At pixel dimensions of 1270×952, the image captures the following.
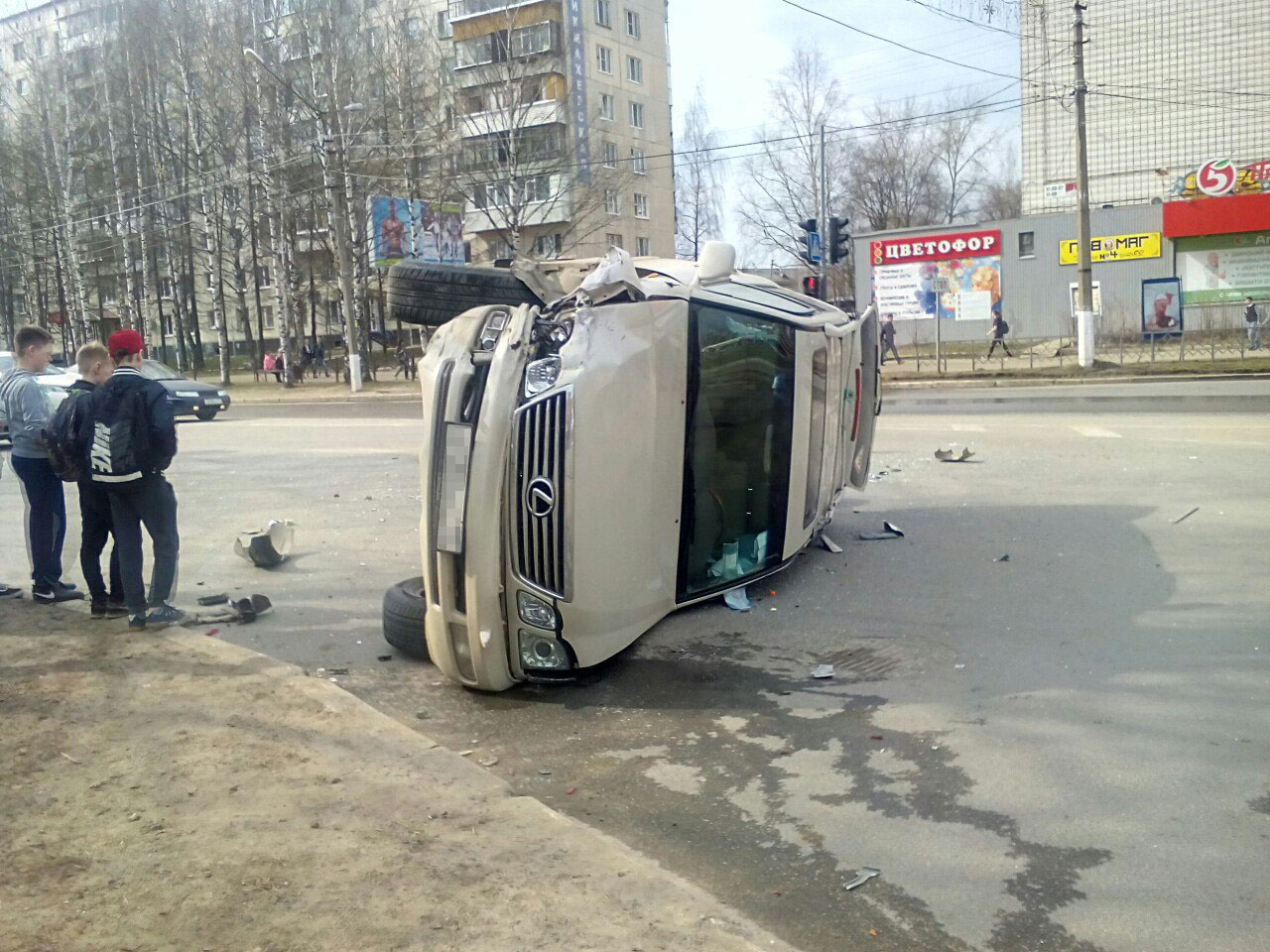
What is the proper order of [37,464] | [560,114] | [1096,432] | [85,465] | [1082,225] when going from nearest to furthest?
[85,465], [37,464], [1096,432], [1082,225], [560,114]

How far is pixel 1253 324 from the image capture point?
29391 millimetres

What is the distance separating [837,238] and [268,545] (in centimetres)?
1719

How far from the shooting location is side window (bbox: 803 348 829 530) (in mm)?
6906

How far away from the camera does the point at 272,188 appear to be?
41719 mm

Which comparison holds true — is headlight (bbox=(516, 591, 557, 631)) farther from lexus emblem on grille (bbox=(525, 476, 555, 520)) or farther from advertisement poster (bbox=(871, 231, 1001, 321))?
advertisement poster (bbox=(871, 231, 1001, 321))

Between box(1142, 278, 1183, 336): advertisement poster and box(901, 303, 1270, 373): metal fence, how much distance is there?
13.7 inches

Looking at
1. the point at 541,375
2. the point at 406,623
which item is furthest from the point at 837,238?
the point at 541,375

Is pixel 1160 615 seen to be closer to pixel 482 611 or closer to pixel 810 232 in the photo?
pixel 482 611

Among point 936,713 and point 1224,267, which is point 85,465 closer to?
point 936,713

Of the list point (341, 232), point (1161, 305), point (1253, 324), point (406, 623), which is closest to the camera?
point (406, 623)

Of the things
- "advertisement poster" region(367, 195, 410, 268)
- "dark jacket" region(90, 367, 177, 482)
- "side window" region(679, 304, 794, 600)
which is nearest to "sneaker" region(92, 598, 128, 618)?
"dark jacket" region(90, 367, 177, 482)

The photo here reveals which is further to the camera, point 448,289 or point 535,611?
point 448,289

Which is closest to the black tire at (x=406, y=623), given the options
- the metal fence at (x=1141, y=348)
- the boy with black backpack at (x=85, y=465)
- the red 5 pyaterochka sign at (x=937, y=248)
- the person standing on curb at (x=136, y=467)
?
the person standing on curb at (x=136, y=467)

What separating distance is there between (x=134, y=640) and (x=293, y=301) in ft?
153
